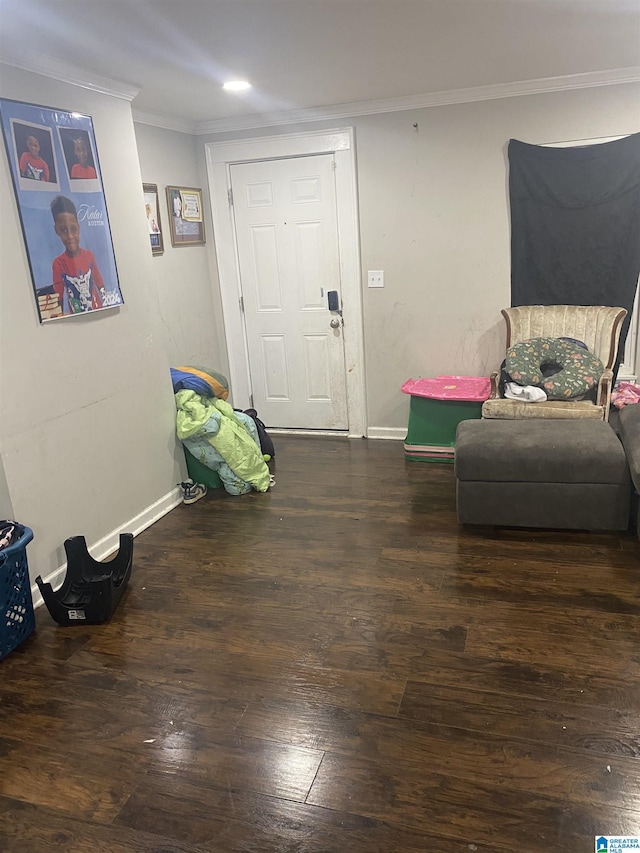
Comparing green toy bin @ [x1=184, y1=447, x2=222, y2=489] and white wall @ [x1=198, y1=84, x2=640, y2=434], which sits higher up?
white wall @ [x1=198, y1=84, x2=640, y2=434]

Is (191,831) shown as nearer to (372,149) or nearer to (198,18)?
(198,18)

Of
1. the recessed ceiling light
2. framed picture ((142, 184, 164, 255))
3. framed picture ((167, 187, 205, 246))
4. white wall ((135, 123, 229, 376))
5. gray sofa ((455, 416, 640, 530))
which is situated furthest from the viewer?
framed picture ((167, 187, 205, 246))

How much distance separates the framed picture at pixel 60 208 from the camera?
2.73 meters

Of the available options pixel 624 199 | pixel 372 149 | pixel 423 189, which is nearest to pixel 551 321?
pixel 624 199

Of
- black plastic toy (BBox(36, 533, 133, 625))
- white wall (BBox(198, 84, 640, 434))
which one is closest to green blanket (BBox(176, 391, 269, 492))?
black plastic toy (BBox(36, 533, 133, 625))

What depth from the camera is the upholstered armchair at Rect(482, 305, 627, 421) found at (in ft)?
12.3

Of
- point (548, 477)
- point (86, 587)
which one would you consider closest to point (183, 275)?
point (86, 587)

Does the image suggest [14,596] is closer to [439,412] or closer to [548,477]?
[548,477]

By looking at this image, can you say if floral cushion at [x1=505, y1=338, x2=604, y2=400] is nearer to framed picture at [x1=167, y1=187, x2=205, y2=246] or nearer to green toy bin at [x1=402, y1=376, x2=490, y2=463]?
green toy bin at [x1=402, y1=376, x2=490, y2=463]

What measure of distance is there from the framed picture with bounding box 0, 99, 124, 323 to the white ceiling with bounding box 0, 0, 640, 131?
0.25 metres

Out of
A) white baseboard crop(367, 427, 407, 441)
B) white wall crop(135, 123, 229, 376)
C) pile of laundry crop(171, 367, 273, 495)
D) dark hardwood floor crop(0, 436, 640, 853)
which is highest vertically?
white wall crop(135, 123, 229, 376)

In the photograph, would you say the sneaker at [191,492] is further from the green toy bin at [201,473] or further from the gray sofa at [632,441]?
the gray sofa at [632,441]

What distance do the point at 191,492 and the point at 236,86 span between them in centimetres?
232

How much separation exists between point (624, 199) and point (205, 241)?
2.88m
